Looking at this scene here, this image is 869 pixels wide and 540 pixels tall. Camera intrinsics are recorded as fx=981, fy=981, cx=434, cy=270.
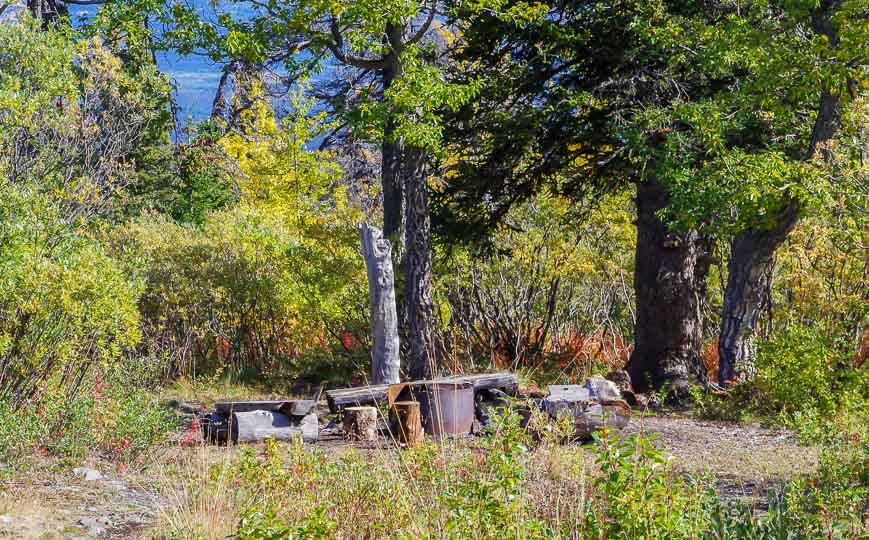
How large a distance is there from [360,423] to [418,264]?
2.96 metres

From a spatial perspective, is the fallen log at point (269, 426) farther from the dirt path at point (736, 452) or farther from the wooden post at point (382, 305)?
the dirt path at point (736, 452)

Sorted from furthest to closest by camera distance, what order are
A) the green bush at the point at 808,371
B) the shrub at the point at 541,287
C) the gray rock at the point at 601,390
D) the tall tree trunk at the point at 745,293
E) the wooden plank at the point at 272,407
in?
the shrub at the point at 541,287 < the tall tree trunk at the point at 745,293 < the gray rock at the point at 601,390 < the wooden plank at the point at 272,407 < the green bush at the point at 808,371

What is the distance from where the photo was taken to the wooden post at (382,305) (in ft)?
35.7

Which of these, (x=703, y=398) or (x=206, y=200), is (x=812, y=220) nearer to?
(x=703, y=398)

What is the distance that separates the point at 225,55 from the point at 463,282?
465 centimetres

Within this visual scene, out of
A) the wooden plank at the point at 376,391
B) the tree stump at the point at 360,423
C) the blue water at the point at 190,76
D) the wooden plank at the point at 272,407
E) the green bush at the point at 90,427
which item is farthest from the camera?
the blue water at the point at 190,76

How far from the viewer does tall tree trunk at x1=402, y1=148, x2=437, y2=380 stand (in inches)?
457

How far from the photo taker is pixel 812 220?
9867mm

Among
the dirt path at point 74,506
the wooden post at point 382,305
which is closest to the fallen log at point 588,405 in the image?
the wooden post at point 382,305

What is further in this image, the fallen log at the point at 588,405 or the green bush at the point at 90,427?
the fallen log at the point at 588,405

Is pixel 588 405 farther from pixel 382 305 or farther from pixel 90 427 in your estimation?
pixel 90 427

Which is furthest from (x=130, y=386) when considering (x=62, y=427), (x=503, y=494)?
(x=503, y=494)

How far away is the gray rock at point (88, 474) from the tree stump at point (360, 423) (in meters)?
2.69

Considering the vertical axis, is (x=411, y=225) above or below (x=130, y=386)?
above
